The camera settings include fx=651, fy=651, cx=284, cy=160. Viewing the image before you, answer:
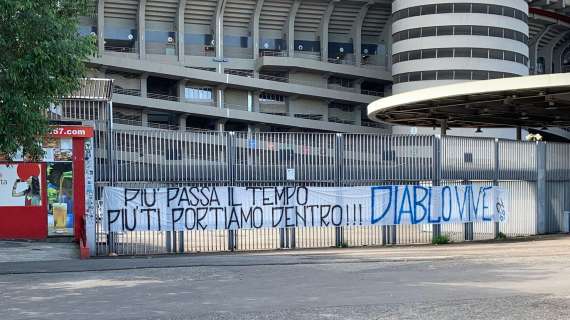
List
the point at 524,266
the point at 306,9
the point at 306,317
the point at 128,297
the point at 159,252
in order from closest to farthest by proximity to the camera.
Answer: the point at 306,317 → the point at 128,297 → the point at 524,266 → the point at 159,252 → the point at 306,9

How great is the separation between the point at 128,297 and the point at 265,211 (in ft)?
26.4

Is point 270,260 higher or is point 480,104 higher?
point 480,104

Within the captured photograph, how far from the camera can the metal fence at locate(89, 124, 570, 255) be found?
16828 millimetres

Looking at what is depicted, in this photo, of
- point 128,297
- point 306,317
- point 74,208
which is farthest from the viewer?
point 74,208

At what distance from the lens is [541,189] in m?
21.4

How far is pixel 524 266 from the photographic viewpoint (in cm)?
1290

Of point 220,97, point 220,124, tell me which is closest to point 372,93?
point 220,97

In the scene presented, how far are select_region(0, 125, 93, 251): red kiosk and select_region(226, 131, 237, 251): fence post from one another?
4.52 metres

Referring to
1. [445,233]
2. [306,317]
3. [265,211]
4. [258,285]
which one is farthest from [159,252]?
[306,317]

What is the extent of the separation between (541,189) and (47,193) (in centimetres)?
1558

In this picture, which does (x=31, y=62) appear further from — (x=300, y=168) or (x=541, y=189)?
(x=541, y=189)

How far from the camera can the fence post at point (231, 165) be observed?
56.7ft

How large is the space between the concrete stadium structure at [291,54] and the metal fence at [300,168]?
148 feet

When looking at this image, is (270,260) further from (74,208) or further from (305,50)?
(305,50)
